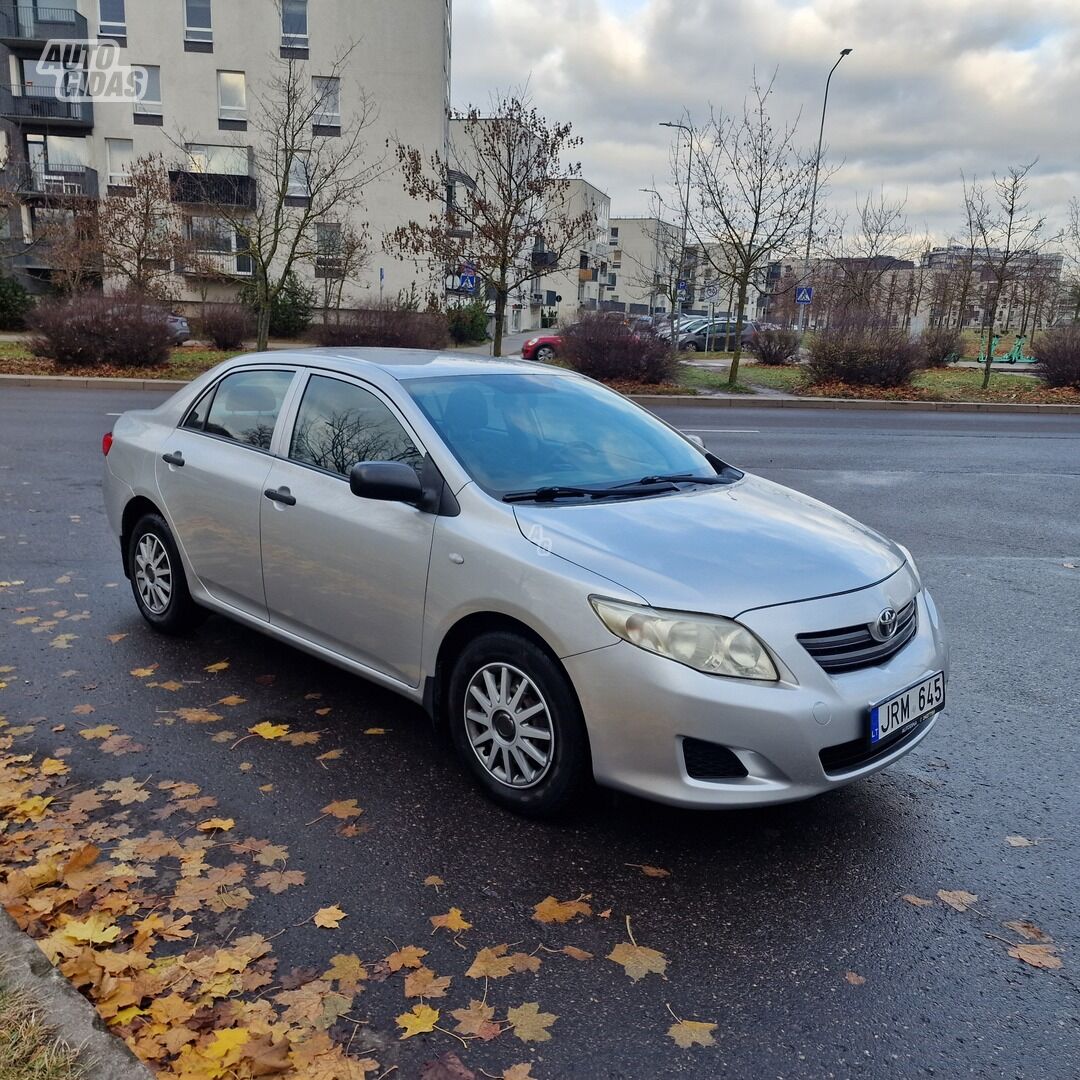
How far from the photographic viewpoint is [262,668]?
4973 mm

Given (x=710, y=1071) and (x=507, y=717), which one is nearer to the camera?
(x=710, y=1071)

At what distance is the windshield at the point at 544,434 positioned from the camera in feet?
13.1

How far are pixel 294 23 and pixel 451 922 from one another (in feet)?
155

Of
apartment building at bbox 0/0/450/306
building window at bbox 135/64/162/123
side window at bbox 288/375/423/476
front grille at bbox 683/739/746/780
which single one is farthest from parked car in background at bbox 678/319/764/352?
front grille at bbox 683/739/746/780

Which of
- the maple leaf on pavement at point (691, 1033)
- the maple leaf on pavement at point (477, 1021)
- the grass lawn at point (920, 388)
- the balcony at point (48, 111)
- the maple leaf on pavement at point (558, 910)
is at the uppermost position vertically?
the balcony at point (48, 111)

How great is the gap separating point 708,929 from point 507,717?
98 cm

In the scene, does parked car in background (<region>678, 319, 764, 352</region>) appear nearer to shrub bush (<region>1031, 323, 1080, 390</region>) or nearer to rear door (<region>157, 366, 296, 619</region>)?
shrub bush (<region>1031, 323, 1080, 390</region>)

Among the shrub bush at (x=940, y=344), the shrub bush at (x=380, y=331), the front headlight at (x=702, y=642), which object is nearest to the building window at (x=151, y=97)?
the shrub bush at (x=380, y=331)

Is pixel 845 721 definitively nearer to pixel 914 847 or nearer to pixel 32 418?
pixel 914 847

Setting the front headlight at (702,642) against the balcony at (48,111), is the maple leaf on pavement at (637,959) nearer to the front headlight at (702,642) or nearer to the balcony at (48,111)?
the front headlight at (702,642)

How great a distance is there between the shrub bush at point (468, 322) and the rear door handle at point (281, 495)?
118ft

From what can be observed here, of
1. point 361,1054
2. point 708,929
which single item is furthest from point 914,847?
point 361,1054

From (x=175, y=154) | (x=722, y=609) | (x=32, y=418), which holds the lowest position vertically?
(x=32, y=418)

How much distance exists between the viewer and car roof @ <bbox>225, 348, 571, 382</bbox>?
4.41 metres
